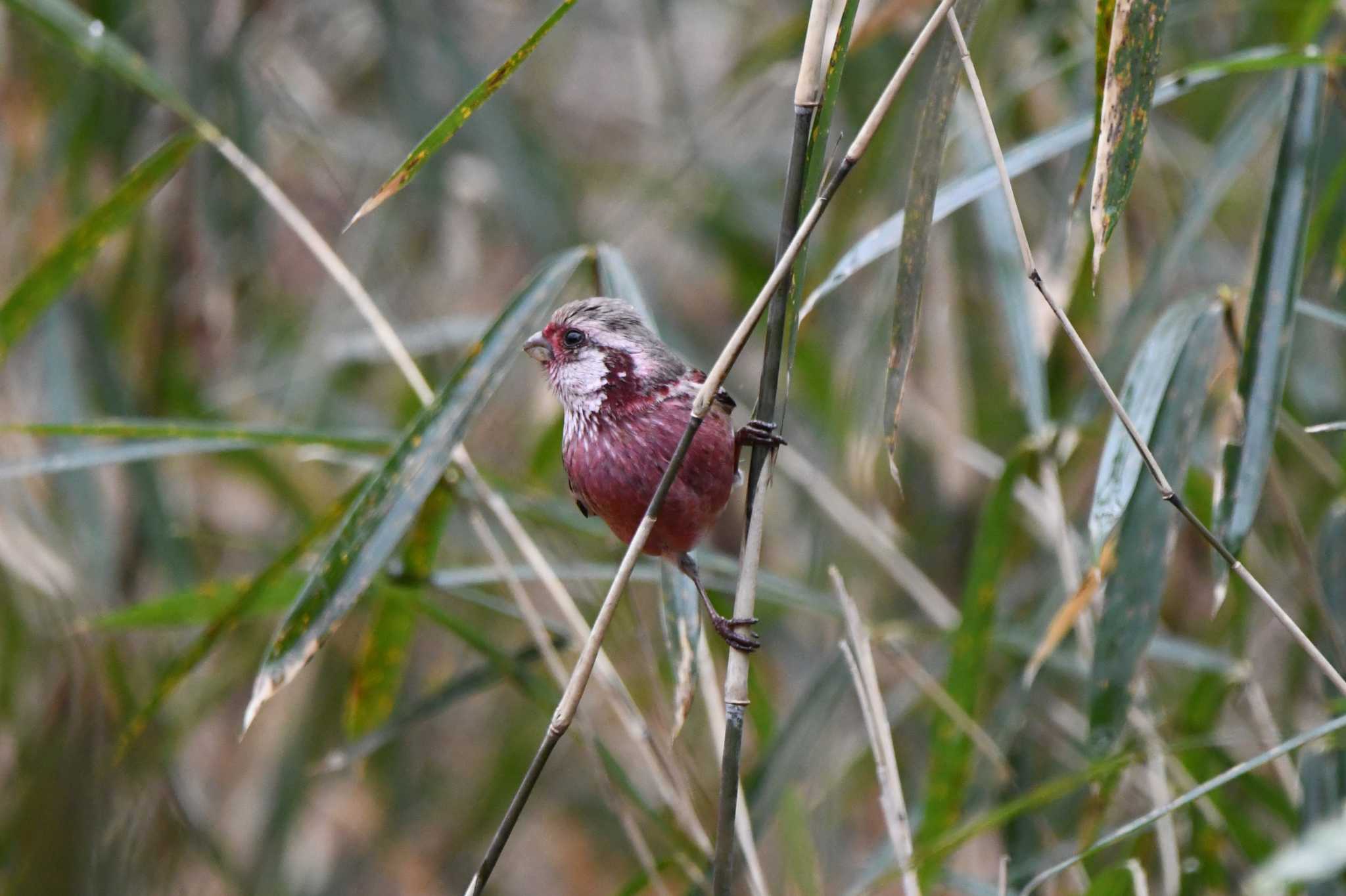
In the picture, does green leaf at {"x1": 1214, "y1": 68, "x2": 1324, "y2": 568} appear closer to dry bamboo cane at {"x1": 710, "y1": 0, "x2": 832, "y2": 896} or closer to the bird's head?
dry bamboo cane at {"x1": 710, "y1": 0, "x2": 832, "y2": 896}

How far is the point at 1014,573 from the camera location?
13.2 ft

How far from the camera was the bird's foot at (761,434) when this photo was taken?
157cm

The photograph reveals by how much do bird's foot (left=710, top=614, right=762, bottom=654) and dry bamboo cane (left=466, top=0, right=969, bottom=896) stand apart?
17 centimetres

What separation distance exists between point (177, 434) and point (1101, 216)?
1.59 meters

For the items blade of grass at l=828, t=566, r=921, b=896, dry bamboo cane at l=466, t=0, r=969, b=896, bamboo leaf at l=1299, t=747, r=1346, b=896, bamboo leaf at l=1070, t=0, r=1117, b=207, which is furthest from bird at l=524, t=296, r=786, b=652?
bamboo leaf at l=1299, t=747, r=1346, b=896

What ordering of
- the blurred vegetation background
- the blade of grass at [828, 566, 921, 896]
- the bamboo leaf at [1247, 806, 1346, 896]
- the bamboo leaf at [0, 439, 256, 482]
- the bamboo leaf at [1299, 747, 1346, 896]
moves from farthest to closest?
the bamboo leaf at [0, 439, 256, 482]
the blurred vegetation background
the bamboo leaf at [1299, 747, 1346, 896]
the blade of grass at [828, 566, 921, 896]
the bamboo leaf at [1247, 806, 1346, 896]

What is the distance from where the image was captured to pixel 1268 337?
6.22ft

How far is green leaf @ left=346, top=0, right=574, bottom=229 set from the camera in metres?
1.63

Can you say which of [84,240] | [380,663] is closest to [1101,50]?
[380,663]

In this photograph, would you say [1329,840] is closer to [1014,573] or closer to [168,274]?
[1014,573]

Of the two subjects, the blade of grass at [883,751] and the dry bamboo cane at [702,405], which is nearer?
the dry bamboo cane at [702,405]

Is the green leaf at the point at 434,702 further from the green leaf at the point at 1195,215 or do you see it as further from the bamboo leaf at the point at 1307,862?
the bamboo leaf at the point at 1307,862

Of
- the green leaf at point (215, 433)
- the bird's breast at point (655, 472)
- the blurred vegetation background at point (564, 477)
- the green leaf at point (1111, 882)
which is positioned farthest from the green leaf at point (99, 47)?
the green leaf at point (1111, 882)

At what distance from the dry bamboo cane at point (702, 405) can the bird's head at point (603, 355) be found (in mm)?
584
